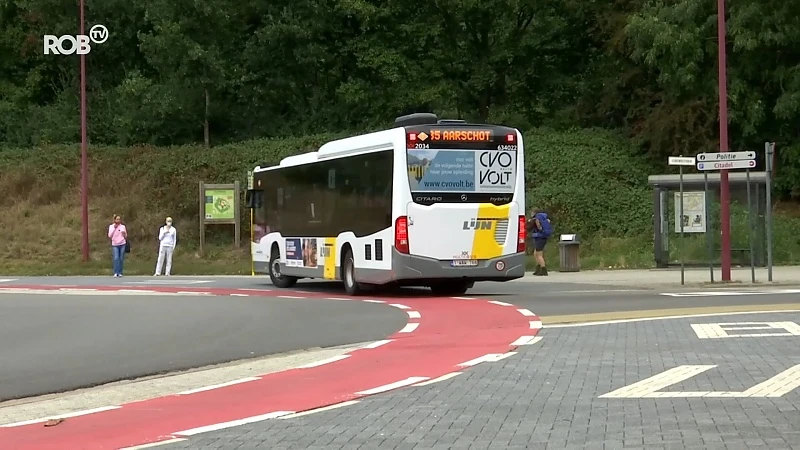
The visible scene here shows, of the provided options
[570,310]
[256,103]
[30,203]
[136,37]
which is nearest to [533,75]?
[256,103]

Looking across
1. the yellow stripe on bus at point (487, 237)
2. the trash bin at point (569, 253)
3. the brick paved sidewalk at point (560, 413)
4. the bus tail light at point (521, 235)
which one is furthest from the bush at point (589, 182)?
the brick paved sidewalk at point (560, 413)

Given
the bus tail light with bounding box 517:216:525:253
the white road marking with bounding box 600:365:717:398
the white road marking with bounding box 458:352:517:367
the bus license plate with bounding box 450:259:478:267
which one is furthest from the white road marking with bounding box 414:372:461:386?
the bus tail light with bounding box 517:216:525:253

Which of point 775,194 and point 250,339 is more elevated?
point 775,194

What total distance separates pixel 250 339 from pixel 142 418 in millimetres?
6407

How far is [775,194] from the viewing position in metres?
41.9

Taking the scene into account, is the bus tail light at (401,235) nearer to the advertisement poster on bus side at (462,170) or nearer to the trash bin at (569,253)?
the advertisement poster on bus side at (462,170)

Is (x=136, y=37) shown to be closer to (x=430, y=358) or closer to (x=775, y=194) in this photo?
(x=775, y=194)

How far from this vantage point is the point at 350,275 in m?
25.5

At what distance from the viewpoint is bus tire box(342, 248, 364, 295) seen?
25.2 meters

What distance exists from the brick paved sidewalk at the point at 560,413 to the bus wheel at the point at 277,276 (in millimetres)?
16459

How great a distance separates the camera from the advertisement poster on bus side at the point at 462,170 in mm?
23641

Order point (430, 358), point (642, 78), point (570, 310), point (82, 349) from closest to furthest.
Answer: point (430, 358), point (82, 349), point (570, 310), point (642, 78)

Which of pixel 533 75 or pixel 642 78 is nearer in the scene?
pixel 642 78

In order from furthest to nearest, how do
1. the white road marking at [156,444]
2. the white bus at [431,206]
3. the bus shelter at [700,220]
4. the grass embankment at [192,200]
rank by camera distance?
the grass embankment at [192,200] → the bus shelter at [700,220] → the white bus at [431,206] → the white road marking at [156,444]
